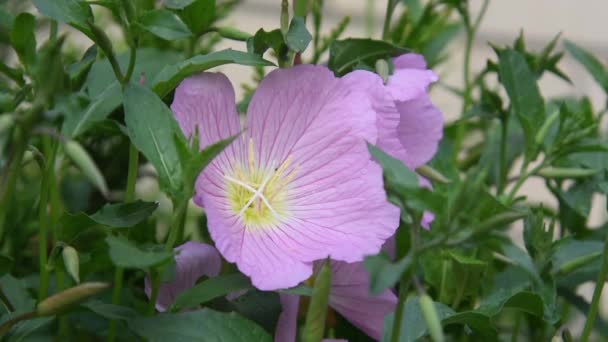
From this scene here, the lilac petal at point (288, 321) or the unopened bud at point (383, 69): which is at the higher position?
the unopened bud at point (383, 69)

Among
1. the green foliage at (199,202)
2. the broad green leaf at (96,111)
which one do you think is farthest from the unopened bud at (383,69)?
the broad green leaf at (96,111)

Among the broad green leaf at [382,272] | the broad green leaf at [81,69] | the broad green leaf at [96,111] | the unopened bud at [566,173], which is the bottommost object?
the unopened bud at [566,173]

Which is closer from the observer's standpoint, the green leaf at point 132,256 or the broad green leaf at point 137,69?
the green leaf at point 132,256

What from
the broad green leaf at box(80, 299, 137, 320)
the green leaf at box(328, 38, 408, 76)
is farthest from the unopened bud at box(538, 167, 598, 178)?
the broad green leaf at box(80, 299, 137, 320)

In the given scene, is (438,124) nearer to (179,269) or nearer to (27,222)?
(179,269)

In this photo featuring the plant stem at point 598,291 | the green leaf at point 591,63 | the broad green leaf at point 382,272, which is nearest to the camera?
the broad green leaf at point 382,272

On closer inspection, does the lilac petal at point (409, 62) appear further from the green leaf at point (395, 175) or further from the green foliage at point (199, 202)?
the green leaf at point (395, 175)

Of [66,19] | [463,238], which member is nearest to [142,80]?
[66,19]
